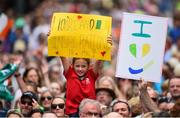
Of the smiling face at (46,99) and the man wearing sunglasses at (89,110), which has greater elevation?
the smiling face at (46,99)

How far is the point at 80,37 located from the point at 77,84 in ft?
2.15

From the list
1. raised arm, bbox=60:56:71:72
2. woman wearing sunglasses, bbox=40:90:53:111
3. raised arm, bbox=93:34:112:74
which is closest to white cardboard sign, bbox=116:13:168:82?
raised arm, bbox=93:34:112:74

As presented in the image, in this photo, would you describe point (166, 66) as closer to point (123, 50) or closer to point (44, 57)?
point (44, 57)

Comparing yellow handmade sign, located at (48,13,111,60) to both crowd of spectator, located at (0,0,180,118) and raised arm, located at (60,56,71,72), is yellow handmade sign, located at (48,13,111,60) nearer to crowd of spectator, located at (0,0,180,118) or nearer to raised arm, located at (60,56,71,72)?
raised arm, located at (60,56,71,72)

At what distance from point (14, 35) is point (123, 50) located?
8.82 meters

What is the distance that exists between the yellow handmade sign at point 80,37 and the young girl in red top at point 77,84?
6.6 inches

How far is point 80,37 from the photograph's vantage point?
13.9 metres

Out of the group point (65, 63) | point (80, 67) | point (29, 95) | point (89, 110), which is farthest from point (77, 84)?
point (89, 110)

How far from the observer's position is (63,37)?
1392 centimetres

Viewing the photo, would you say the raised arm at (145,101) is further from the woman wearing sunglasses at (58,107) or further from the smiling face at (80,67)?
the woman wearing sunglasses at (58,107)

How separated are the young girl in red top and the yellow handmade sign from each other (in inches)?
6.6

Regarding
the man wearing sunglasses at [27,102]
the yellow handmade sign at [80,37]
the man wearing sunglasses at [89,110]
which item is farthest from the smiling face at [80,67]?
the man wearing sunglasses at [89,110]

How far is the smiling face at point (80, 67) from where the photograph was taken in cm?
1362

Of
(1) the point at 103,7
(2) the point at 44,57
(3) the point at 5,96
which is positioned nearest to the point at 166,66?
(2) the point at 44,57
